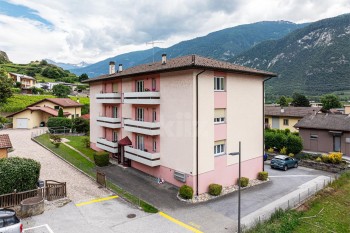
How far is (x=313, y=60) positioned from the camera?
11931 centimetres

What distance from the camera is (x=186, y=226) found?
601 inches

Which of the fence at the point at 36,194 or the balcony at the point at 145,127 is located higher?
the balcony at the point at 145,127

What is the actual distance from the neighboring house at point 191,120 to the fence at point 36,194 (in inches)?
281

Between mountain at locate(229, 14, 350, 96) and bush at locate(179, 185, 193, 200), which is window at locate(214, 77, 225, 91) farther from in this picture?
mountain at locate(229, 14, 350, 96)

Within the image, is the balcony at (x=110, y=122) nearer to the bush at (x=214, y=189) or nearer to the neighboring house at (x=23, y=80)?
the bush at (x=214, y=189)

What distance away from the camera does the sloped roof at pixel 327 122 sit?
34.9 m

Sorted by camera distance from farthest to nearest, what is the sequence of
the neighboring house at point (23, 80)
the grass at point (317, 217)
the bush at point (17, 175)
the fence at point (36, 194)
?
the neighboring house at point (23, 80), the bush at point (17, 175), the fence at point (36, 194), the grass at point (317, 217)

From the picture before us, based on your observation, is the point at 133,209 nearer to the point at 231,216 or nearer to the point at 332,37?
the point at 231,216

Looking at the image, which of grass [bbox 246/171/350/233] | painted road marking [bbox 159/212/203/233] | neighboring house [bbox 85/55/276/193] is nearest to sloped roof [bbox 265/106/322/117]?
neighboring house [bbox 85/55/276/193]

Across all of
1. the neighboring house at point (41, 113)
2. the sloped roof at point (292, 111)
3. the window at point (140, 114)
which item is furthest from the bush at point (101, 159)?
the sloped roof at point (292, 111)

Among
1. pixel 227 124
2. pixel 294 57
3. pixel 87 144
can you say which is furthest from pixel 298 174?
Result: pixel 294 57

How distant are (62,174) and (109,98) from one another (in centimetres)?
917

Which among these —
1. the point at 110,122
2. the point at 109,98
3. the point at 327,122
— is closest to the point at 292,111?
the point at 327,122

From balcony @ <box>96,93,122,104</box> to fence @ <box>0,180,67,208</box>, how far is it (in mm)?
11511
